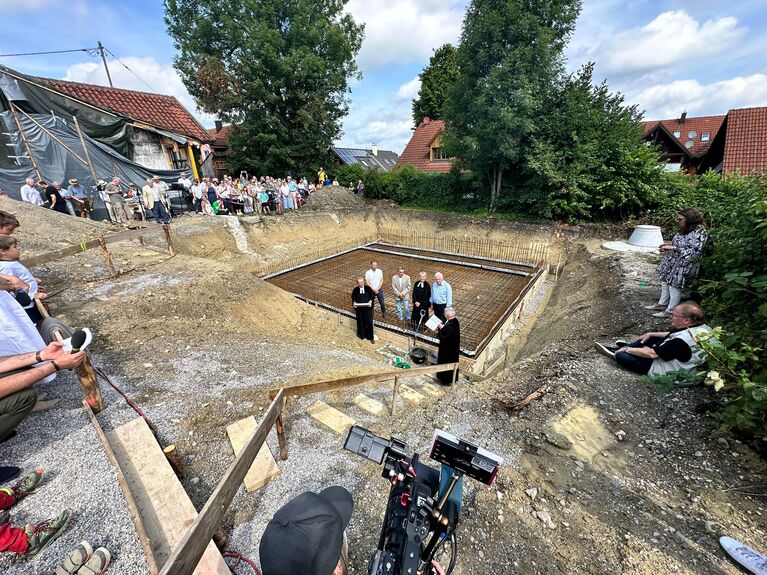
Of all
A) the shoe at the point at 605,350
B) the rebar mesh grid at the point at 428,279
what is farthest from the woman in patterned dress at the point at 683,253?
the rebar mesh grid at the point at 428,279

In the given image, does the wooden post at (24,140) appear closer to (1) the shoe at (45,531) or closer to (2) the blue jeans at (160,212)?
(2) the blue jeans at (160,212)

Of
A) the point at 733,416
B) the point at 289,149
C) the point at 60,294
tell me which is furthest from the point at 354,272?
the point at 289,149

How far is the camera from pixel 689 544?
2.24m

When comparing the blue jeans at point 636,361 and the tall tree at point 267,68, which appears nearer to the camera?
the blue jeans at point 636,361

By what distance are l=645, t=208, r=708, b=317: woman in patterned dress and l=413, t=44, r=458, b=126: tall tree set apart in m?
27.5

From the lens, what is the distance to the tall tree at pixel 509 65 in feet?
43.0

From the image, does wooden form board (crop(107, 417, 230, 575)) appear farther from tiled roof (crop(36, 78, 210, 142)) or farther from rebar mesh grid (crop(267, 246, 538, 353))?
tiled roof (crop(36, 78, 210, 142))

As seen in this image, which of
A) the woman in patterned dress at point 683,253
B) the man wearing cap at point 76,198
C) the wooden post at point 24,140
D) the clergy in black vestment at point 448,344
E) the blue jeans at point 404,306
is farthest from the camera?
the man wearing cap at point 76,198

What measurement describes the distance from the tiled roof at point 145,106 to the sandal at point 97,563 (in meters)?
16.9

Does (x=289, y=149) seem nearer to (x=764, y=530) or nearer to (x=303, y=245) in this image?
(x=303, y=245)

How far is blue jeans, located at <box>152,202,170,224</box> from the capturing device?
38.0ft

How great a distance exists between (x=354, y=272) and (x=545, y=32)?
1283 centimetres

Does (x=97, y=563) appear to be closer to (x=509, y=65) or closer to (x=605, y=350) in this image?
(x=605, y=350)

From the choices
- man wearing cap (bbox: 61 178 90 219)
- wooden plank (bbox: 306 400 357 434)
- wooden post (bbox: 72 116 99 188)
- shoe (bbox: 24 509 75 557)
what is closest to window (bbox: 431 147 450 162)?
wooden post (bbox: 72 116 99 188)
